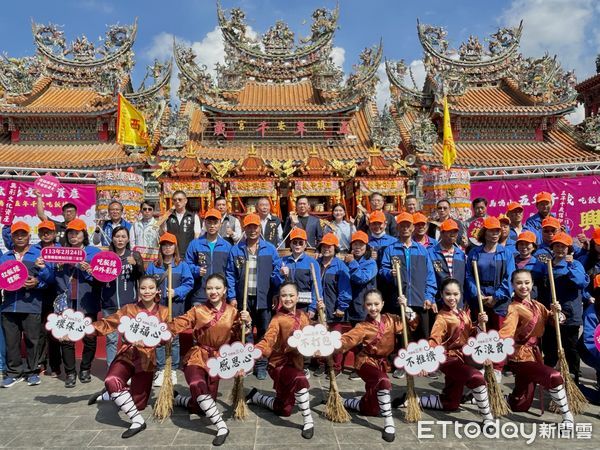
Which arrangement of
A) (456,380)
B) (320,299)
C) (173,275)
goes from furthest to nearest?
1. (173,275)
2. (320,299)
3. (456,380)

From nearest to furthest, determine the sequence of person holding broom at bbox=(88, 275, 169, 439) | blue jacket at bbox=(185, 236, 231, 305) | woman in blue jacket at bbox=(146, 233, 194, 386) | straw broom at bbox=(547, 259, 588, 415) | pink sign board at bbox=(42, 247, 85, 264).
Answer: person holding broom at bbox=(88, 275, 169, 439) → straw broom at bbox=(547, 259, 588, 415) → pink sign board at bbox=(42, 247, 85, 264) → woman in blue jacket at bbox=(146, 233, 194, 386) → blue jacket at bbox=(185, 236, 231, 305)

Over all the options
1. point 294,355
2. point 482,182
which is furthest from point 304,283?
point 482,182

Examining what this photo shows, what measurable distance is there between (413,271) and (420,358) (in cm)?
140

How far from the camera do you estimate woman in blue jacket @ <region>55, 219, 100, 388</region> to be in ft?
16.7

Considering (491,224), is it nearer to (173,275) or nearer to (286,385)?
(286,385)

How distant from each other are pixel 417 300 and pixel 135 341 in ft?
10.2

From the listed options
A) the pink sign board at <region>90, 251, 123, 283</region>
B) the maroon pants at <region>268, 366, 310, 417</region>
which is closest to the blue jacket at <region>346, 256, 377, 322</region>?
the maroon pants at <region>268, 366, 310, 417</region>

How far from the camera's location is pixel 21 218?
10375 millimetres

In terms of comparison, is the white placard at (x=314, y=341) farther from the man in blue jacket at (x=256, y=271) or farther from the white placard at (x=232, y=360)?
the man in blue jacket at (x=256, y=271)

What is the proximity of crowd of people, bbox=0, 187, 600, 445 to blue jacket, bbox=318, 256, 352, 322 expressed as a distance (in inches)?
0.5

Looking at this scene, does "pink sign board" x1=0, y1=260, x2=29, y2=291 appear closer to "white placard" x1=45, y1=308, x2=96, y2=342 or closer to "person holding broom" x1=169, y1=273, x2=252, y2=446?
"white placard" x1=45, y1=308, x2=96, y2=342

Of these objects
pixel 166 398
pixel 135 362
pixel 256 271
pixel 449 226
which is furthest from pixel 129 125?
pixel 449 226

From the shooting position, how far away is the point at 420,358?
3.92 meters

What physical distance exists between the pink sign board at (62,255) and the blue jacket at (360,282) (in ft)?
10.2
